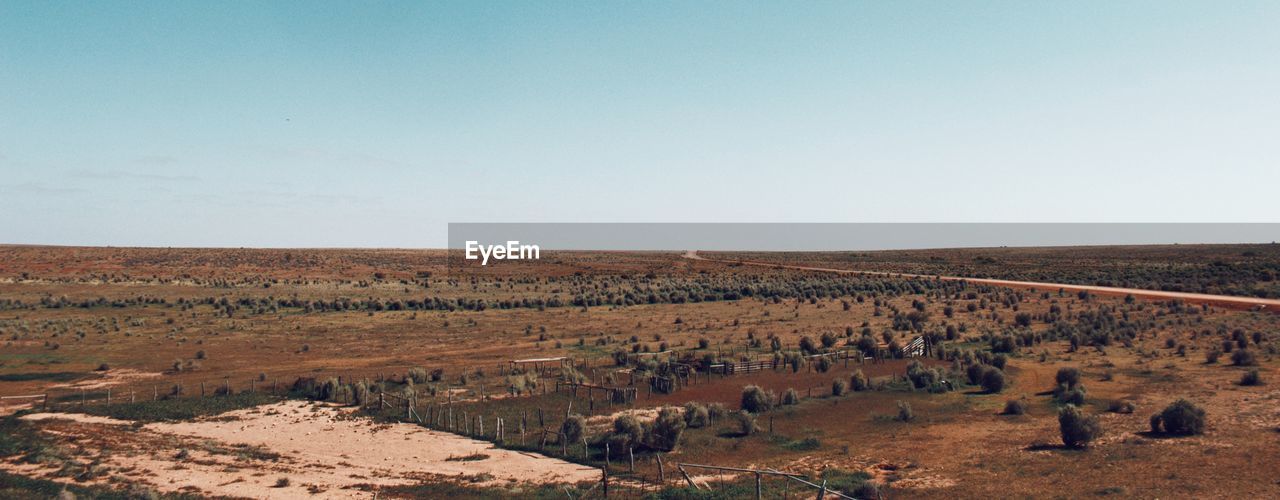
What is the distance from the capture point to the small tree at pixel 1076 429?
24.3 metres

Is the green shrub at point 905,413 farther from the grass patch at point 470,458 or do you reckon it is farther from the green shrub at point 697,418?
the grass patch at point 470,458

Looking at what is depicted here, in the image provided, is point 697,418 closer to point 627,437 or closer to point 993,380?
point 627,437

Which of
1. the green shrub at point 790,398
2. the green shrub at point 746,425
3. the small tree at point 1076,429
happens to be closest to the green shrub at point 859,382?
the green shrub at point 790,398

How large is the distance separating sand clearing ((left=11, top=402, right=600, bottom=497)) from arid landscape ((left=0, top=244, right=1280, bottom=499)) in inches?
6.0

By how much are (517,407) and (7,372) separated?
31.4 metres

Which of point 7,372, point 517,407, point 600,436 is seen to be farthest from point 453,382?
point 7,372

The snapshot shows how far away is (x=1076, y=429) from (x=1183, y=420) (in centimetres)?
383

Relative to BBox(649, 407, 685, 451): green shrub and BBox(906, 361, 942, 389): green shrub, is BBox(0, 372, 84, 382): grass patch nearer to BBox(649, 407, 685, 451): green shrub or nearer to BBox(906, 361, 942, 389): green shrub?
BBox(649, 407, 685, 451): green shrub

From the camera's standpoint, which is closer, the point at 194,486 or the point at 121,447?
the point at 194,486

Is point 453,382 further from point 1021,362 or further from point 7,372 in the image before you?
point 1021,362

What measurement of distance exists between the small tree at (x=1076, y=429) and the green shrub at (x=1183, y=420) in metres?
2.56

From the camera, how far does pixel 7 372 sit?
142 ft

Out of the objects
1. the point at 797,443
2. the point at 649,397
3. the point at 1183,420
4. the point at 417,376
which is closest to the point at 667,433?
the point at 797,443

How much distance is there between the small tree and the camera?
2428 centimetres
